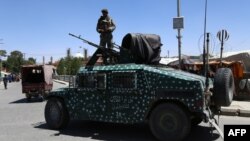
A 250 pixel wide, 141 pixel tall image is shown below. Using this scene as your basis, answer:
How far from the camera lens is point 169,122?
898 cm

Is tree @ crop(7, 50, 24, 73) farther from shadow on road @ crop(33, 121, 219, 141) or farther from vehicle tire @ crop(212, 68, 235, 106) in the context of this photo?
vehicle tire @ crop(212, 68, 235, 106)

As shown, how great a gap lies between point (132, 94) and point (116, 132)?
1582mm

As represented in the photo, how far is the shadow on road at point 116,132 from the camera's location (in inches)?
382

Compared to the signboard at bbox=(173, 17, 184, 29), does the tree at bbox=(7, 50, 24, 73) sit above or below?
above

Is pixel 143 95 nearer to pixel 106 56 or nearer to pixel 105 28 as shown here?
pixel 106 56

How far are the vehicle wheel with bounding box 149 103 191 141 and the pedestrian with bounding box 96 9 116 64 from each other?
323 centimetres

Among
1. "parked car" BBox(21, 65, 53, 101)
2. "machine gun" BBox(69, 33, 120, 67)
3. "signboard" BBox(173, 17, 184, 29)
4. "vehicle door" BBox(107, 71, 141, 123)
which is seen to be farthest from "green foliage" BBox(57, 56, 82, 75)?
"vehicle door" BBox(107, 71, 141, 123)

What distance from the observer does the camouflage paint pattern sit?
880cm

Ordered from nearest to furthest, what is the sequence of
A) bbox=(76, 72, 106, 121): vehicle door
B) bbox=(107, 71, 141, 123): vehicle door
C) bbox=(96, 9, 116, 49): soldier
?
1. bbox=(107, 71, 141, 123): vehicle door
2. bbox=(76, 72, 106, 121): vehicle door
3. bbox=(96, 9, 116, 49): soldier

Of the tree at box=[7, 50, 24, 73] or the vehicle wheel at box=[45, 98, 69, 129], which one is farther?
the tree at box=[7, 50, 24, 73]

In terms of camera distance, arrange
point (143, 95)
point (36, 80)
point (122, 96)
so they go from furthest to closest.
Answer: point (36, 80), point (122, 96), point (143, 95)

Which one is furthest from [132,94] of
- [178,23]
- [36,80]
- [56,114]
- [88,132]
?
[36,80]

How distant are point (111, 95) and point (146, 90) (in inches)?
41.8

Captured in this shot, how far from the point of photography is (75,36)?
11.6 metres
